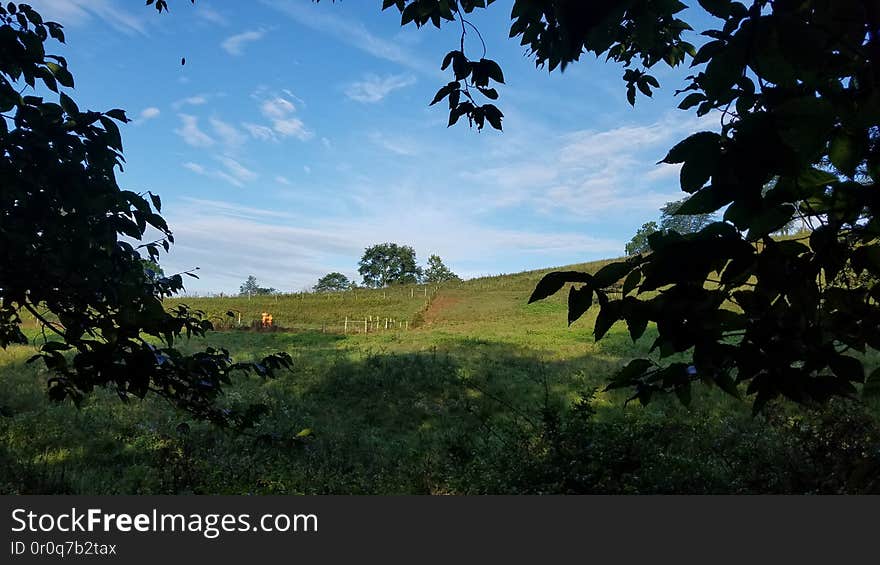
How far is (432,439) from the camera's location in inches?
350

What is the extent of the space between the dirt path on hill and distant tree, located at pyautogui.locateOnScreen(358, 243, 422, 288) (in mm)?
53473

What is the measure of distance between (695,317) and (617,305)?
190mm

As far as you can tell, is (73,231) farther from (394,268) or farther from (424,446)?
(394,268)

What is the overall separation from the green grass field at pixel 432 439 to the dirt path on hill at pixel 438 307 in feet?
58.9

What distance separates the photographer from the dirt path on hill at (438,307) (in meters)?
34.0

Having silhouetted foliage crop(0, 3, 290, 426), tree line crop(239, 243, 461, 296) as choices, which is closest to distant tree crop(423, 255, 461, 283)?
tree line crop(239, 243, 461, 296)

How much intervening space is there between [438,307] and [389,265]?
200ft

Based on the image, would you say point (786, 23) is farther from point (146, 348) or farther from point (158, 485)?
point (158, 485)

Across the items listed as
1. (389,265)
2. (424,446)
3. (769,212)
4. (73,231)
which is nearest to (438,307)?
(424,446)

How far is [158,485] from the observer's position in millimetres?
5961

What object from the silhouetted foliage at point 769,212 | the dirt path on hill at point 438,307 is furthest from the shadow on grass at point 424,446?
the dirt path on hill at point 438,307

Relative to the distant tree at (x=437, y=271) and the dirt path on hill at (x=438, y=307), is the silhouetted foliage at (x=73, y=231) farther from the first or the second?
the distant tree at (x=437, y=271)

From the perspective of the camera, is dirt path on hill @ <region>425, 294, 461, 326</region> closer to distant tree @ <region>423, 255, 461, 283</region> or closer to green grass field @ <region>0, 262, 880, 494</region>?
green grass field @ <region>0, 262, 880, 494</region>

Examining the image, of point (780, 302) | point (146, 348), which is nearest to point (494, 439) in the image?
point (146, 348)
